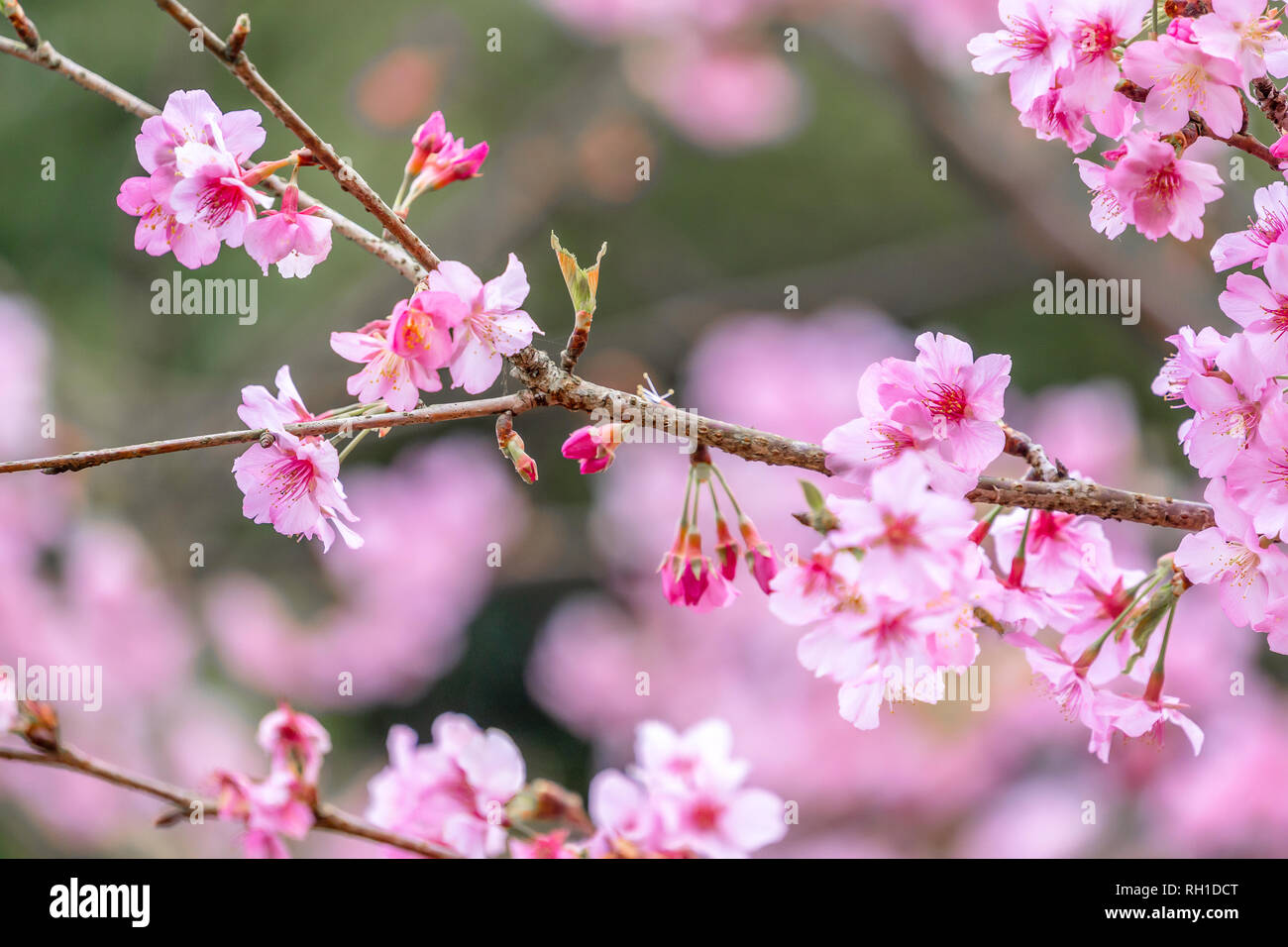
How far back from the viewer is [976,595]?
2.03 ft

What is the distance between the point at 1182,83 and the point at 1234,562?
30 centimetres

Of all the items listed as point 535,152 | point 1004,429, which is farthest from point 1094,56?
point 535,152

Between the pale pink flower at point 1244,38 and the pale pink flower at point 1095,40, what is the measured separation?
0.13 ft

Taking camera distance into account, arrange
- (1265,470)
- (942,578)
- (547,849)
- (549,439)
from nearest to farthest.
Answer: (942,578), (1265,470), (547,849), (549,439)

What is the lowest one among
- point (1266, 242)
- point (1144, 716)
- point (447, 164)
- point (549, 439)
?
point (1144, 716)

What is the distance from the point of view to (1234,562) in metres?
0.69

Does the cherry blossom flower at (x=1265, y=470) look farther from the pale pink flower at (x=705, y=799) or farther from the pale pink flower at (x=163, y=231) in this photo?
the pale pink flower at (x=163, y=231)

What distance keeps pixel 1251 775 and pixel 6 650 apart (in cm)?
326

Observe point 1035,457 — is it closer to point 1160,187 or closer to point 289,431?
point 1160,187

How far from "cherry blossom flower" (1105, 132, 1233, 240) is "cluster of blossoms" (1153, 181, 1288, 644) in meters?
0.04

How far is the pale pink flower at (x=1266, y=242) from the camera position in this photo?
68 centimetres

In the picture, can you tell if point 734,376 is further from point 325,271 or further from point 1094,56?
point 1094,56

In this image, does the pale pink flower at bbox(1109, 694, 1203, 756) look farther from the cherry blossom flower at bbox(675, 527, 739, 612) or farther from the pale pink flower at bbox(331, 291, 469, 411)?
the pale pink flower at bbox(331, 291, 469, 411)

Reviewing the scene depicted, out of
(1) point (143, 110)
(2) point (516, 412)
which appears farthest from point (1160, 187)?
(1) point (143, 110)
